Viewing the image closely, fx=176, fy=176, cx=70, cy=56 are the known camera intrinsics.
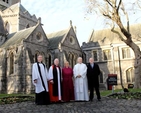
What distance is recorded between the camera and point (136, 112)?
569cm

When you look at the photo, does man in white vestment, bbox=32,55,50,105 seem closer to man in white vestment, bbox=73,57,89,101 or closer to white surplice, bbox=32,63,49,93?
white surplice, bbox=32,63,49,93

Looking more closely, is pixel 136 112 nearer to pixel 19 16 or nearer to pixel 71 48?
pixel 71 48

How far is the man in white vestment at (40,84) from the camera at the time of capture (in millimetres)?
8370

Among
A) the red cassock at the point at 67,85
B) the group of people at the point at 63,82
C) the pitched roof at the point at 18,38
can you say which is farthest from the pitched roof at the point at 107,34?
the red cassock at the point at 67,85

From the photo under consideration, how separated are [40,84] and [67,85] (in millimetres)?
1422

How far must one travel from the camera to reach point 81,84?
9133 millimetres

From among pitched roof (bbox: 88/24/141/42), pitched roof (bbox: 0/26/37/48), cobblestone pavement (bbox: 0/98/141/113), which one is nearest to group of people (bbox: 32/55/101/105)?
cobblestone pavement (bbox: 0/98/141/113)

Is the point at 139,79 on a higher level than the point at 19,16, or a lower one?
lower

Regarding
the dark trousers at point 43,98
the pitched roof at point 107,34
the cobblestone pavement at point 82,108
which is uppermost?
the pitched roof at point 107,34

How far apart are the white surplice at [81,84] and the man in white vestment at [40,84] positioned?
1590mm

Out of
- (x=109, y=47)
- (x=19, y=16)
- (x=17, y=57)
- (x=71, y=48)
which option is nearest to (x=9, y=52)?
(x=17, y=57)

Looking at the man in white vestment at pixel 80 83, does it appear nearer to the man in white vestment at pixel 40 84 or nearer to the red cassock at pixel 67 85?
the red cassock at pixel 67 85

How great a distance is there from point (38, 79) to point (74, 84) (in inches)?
77.9

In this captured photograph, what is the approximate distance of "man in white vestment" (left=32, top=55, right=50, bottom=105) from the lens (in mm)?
8370
